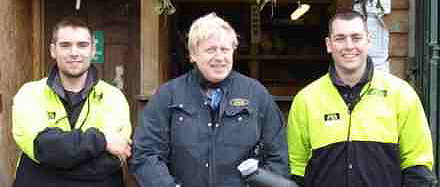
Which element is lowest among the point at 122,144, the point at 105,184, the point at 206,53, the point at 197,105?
the point at 105,184

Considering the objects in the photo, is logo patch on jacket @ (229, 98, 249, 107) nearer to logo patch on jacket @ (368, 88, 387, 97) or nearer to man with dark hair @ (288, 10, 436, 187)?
man with dark hair @ (288, 10, 436, 187)

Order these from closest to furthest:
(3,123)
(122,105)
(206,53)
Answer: (206,53) < (122,105) < (3,123)

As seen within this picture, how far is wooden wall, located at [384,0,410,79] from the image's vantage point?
14.9ft

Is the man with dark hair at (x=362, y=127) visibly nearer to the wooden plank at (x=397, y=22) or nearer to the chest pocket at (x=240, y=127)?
the chest pocket at (x=240, y=127)

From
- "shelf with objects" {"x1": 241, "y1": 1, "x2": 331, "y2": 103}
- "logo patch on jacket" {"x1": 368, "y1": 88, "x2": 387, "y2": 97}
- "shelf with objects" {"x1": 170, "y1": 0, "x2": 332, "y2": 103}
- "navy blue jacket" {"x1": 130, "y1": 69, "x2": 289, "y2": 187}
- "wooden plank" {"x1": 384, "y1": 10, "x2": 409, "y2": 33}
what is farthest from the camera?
"shelf with objects" {"x1": 241, "y1": 1, "x2": 331, "y2": 103}

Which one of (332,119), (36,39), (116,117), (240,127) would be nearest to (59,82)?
(116,117)

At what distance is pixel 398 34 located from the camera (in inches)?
179

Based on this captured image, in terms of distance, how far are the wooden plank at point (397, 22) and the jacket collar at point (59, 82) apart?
7.56 ft

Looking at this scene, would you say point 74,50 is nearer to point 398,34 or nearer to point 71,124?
point 71,124

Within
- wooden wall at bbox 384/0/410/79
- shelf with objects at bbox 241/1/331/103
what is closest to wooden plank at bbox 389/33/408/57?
wooden wall at bbox 384/0/410/79

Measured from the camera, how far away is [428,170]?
302 centimetres

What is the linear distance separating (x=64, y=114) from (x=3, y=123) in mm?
1907

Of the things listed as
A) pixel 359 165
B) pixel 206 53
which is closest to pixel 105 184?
pixel 206 53

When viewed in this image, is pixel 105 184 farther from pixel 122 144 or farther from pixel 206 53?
pixel 206 53
